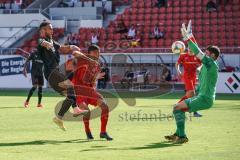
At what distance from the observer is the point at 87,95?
13.4m

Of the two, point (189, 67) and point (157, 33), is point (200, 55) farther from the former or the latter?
point (157, 33)

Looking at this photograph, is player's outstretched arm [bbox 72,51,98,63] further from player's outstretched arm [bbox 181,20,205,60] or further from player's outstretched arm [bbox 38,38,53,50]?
player's outstretched arm [bbox 181,20,205,60]

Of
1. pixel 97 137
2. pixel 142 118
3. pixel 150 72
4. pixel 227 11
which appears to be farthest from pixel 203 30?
pixel 97 137

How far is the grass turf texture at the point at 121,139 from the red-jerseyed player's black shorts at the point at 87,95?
0.74 meters

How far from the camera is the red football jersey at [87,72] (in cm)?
1352

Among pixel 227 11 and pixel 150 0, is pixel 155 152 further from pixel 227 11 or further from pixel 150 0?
pixel 150 0

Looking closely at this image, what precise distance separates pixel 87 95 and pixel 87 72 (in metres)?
0.48

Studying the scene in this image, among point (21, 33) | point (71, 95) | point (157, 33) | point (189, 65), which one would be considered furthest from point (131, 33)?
→ point (71, 95)

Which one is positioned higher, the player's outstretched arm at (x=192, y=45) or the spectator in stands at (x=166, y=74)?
the player's outstretched arm at (x=192, y=45)

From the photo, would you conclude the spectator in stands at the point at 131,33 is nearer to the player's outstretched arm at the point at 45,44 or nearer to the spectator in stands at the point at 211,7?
the spectator in stands at the point at 211,7

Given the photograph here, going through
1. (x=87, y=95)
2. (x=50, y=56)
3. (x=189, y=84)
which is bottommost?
(x=189, y=84)

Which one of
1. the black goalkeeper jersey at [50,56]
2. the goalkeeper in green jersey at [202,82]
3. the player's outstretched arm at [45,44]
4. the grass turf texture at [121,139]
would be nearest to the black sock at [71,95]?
the grass turf texture at [121,139]

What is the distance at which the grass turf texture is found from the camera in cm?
1073

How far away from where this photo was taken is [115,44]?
37.7 metres
